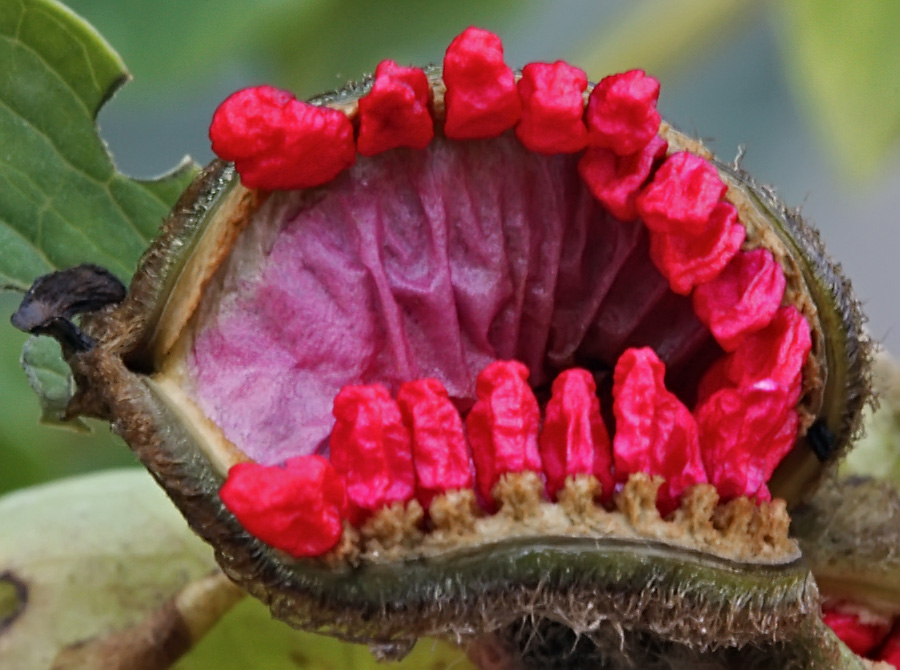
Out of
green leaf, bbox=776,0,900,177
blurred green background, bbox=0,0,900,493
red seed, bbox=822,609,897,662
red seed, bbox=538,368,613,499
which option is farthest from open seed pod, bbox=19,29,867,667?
green leaf, bbox=776,0,900,177

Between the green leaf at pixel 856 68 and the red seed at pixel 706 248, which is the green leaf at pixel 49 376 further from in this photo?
the green leaf at pixel 856 68

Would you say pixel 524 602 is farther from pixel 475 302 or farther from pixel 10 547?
pixel 10 547

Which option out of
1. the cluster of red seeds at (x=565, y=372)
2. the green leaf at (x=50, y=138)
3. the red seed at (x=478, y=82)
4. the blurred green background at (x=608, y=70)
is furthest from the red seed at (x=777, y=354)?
the green leaf at (x=50, y=138)

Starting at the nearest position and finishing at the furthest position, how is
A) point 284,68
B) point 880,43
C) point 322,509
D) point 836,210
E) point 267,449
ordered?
point 322,509
point 267,449
point 880,43
point 284,68
point 836,210

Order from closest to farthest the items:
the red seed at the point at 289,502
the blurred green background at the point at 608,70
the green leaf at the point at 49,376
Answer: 1. the red seed at the point at 289,502
2. the green leaf at the point at 49,376
3. the blurred green background at the point at 608,70

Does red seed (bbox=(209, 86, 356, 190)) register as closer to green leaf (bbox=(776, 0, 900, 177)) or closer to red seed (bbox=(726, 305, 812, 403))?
red seed (bbox=(726, 305, 812, 403))

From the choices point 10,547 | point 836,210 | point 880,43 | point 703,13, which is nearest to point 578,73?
point 10,547

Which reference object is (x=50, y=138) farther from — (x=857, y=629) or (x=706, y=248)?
(x=857, y=629)
